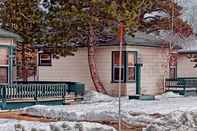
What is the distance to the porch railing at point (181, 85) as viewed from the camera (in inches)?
1353

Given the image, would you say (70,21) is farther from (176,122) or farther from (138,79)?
(176,122)

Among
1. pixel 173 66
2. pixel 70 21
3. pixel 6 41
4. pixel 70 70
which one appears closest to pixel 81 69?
pixel 70 70

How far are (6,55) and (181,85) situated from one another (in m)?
13.0

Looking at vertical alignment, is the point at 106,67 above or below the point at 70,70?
above

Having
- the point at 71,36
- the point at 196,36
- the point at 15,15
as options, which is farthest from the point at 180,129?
the point at 196,36

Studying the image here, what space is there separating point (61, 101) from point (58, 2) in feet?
20.9

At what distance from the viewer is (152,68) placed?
35.2 meters

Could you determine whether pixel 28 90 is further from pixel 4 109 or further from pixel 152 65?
pixel 152 65

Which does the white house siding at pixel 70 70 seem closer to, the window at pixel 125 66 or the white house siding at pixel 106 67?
the white house siding at pixel 106 67

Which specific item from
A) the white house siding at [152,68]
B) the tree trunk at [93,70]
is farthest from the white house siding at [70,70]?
the white house siding at [152,68]

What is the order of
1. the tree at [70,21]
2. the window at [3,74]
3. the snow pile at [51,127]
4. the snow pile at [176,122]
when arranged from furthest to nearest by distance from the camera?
the tree at [70,21] < the window at [3,74] < the snow pile at [176,122] < the snow pile at [51,127]

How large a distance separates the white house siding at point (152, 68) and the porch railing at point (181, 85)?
25.2 inches

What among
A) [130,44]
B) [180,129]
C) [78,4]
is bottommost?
[180,129]

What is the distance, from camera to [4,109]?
2366cm
